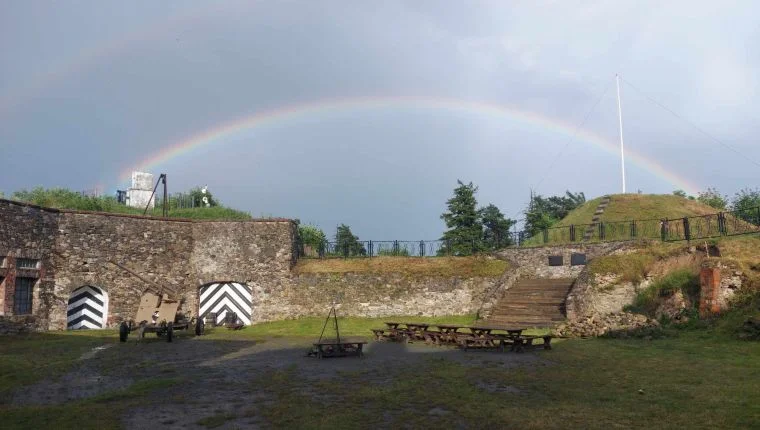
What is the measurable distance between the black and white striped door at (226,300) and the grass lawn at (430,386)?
10592mm

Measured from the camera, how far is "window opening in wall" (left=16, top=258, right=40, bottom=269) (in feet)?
73.7

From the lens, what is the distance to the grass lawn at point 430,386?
314 inches

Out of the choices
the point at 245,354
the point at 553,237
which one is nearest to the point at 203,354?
the point at 245,354

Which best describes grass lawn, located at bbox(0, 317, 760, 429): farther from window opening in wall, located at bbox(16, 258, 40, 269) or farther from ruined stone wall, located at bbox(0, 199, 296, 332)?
ruined stone wall, located at bbox(0, 199, 296, 332)

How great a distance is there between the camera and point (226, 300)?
28.1 meters

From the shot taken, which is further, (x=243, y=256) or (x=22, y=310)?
(x=243, y=256)

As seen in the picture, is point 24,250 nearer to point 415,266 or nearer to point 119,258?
point 119,258

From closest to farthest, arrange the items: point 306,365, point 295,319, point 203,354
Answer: point 306,365
point 203,354
point 295,319

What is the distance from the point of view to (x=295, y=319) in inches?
1093

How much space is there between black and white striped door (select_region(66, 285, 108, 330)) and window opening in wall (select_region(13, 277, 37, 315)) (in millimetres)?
2164

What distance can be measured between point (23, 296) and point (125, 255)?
185 inches

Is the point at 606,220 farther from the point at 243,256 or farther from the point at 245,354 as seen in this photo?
the point at 245,354

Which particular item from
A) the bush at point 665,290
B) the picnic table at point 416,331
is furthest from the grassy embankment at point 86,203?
the bush at point 665,290

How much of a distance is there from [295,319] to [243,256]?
4.23 m
